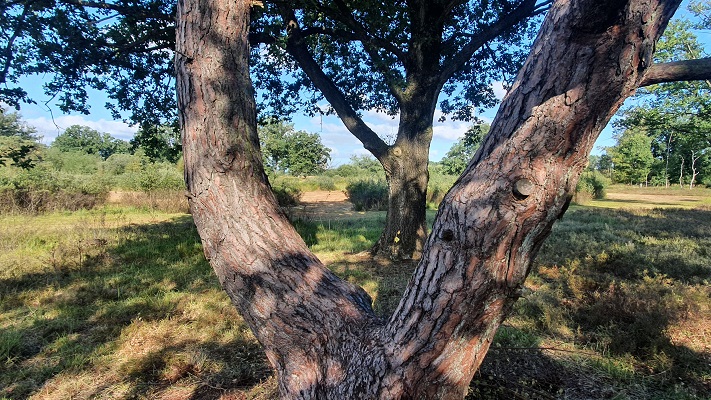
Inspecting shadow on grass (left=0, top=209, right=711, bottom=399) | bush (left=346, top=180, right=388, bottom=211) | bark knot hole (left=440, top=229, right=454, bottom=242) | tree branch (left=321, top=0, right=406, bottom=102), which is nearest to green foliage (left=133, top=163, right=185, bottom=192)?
bush (left=346, top=180, right=388, bottom=211)

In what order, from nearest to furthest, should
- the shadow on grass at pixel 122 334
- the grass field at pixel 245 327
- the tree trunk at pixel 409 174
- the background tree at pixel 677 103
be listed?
the grass field at pixel 245 327, the shadow on grass at pixel 122 334, the tree trunk at pixel 409 174, the background tree at pixel 677 103

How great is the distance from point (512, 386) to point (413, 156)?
4337 millimetres

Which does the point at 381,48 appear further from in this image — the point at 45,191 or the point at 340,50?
the point at 45,191

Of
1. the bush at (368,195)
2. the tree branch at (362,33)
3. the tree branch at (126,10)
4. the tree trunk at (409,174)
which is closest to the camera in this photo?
the tree branch at (126,10)

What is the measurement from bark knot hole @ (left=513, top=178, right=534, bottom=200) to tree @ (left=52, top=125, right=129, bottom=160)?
4813 cm

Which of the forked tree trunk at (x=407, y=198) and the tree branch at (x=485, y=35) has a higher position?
the tree branch at (x=485, y=35)

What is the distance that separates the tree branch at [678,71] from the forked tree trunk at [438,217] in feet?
1.81

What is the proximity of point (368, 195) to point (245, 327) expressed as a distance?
15.8 m

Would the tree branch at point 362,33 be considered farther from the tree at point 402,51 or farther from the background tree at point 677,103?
the background tree at point 677,103

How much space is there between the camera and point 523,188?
1.24 metres

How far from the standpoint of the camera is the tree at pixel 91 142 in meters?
40.9

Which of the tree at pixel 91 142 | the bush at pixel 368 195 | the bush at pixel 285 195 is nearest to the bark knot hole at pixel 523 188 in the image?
the bush at pixel 285 195

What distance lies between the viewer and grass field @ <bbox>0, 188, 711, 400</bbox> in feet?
8.13

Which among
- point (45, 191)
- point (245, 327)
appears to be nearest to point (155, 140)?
point (245, 327)
